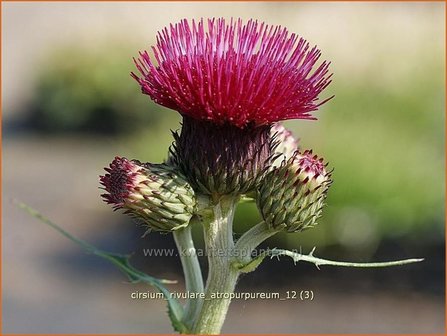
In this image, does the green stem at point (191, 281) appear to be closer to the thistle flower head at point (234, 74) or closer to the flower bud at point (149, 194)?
the flower bud at point (149, 194)

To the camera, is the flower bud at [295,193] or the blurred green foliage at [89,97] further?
the blurred green foliage at [89,97]

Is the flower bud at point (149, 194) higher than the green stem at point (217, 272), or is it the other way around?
the flower bud at point (149, 194)

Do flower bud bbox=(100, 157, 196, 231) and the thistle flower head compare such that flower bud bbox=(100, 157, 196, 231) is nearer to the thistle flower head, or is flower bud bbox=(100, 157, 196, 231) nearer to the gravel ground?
the thistle flower head

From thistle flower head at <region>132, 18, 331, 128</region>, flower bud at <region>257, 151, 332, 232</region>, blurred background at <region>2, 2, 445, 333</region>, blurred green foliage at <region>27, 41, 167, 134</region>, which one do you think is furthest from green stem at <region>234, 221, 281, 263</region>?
blurred green foliage at <region>27, 41, 167, 134</region>

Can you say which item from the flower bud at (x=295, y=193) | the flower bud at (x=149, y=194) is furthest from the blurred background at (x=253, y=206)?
the flower bud at (x=149, y=194)

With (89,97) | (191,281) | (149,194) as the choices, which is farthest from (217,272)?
(89,97)

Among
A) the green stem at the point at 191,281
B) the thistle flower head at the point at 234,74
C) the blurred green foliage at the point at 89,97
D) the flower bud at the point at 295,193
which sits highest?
the thistle flower head at the point at 234,74

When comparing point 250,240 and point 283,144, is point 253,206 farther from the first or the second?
point 250,240
